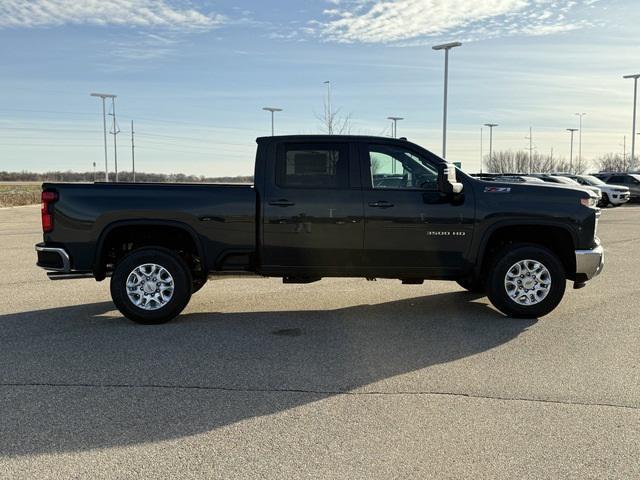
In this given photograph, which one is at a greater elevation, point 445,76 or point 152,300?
point 445,76

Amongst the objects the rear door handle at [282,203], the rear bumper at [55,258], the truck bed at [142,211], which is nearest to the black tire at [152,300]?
the truck bed at [142,211]

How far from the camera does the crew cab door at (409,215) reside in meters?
6.77

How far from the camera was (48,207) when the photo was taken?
6602mm

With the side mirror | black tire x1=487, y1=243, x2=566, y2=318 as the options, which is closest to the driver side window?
the side mirror

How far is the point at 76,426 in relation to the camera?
→ 3953mm

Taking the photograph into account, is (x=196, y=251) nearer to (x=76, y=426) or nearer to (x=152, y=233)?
(x=152, y=233)

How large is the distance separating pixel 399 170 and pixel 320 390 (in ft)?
10.1

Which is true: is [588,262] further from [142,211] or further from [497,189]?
[142,211]

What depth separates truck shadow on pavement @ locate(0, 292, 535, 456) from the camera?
404 centimetres

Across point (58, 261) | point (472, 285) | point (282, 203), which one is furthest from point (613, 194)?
point (58, 261)

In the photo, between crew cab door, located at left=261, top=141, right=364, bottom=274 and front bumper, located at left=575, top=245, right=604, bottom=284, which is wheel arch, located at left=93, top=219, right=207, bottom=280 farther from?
front bumper, located at left=575, top=245, right=604, bottom=284

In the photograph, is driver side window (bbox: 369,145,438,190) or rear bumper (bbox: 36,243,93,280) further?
driver side window (bbox: 369,145,438,190)

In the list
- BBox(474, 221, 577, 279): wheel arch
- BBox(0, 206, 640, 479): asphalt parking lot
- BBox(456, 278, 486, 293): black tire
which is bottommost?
BBox(0, 206, 640, 479): asphalt parking lot

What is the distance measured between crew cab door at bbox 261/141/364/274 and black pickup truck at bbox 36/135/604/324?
0.04 feet
